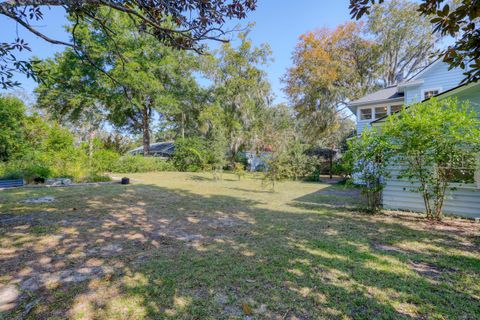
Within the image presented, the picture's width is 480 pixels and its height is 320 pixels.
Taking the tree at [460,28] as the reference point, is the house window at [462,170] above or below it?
below

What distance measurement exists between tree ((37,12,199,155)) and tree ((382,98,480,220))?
16940 mm

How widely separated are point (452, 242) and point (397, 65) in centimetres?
1973

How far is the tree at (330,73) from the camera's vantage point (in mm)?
18062

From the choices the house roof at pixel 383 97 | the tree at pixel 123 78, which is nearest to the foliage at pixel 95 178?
the tree at pixel 123 78

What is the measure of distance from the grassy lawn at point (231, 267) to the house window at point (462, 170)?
1.03m

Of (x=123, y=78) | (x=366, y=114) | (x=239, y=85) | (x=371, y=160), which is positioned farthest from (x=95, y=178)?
(x=239, y=85)

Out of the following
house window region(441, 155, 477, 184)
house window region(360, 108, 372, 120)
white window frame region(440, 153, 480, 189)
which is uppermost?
house window region(360, 108, 372, 120)

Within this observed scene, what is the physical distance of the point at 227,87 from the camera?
2177 centimetres

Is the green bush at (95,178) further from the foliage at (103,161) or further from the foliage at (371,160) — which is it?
the foliage at (371,160)

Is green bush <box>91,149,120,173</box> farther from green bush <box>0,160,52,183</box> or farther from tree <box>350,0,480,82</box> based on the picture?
tree <box>350,0,480,82</box>

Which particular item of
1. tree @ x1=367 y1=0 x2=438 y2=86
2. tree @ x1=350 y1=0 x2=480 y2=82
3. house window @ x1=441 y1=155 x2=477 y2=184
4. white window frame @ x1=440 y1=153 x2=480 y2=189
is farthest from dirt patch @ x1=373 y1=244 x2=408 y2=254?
tree @ x1=367 y1=0 x2=438 y2=86

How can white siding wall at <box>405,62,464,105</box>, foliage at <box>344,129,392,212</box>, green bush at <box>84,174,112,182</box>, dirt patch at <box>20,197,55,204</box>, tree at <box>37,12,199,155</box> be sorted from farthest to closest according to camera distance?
tree at <box>37,12,199,155</box> < green bush at <box>84,174,112,182</box> < white siding wall at <box>405,62,464,105</box> < dirt patch at <box>20,197,55,204</box> < foliage at <box>344,129,392,212</box>

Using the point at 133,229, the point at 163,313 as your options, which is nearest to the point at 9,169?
the point at 133,229

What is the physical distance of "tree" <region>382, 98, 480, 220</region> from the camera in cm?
483
